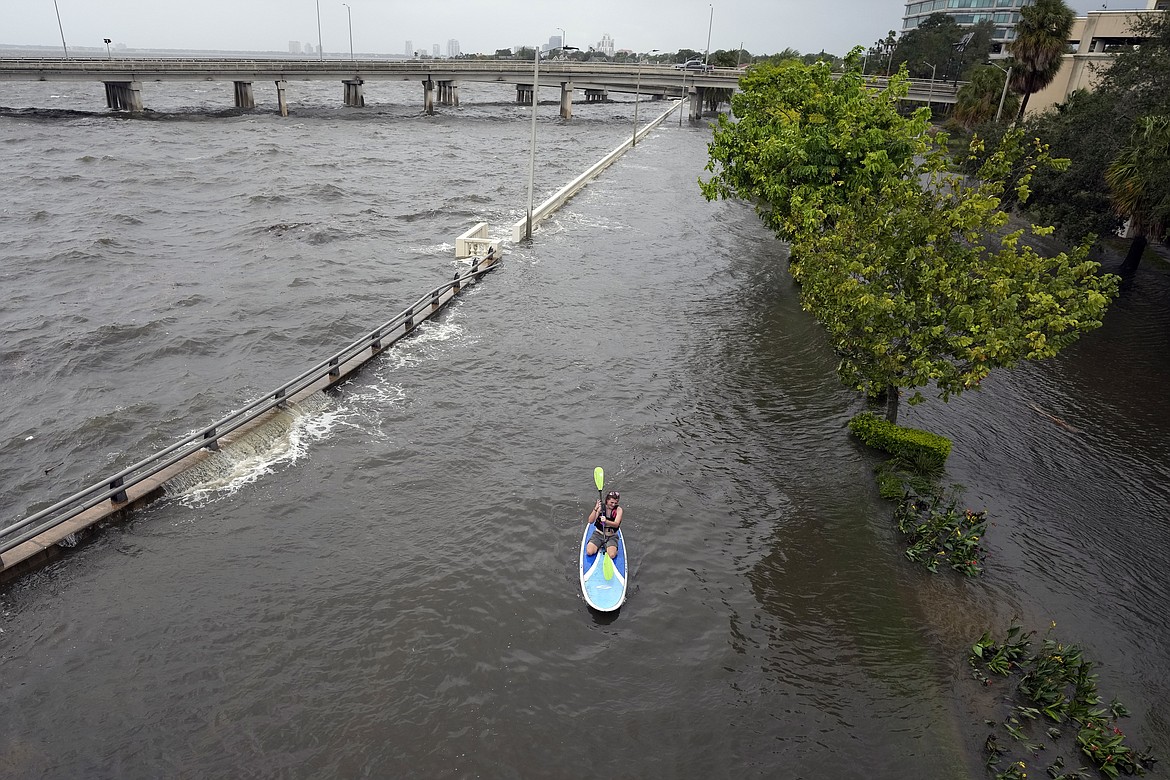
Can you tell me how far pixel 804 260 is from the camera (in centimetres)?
1984

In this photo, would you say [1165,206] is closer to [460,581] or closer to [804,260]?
[804,260]

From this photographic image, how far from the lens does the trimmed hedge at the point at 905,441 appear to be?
18.3 metres

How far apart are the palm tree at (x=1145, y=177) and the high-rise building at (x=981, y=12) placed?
364 ft

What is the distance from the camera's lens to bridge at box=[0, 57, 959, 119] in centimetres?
8081

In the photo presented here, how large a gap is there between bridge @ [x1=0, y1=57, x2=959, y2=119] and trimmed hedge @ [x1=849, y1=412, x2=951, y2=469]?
213 ft

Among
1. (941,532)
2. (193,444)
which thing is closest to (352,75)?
(193,444)

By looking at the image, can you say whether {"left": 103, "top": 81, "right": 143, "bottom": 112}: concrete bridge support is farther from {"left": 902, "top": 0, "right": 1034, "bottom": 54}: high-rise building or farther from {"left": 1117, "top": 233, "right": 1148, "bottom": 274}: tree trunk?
{"left": 902, "top": 0, "right": 1034, "bottom": 54}: high-rise building

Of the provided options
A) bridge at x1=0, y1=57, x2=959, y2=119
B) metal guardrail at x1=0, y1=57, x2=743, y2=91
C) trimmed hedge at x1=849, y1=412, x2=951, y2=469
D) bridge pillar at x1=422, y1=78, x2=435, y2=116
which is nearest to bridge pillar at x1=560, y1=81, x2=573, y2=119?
bridge at x1=0, y1=57, x2=959, y2=119

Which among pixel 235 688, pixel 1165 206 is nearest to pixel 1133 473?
pixel 1165 206

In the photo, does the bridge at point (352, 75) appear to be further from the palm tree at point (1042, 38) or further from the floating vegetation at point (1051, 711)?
the floating vegetation at point (1051, 711)

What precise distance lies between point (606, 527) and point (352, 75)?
348 feet

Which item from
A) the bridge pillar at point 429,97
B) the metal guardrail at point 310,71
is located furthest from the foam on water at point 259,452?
the bridge pillar at point 429,97

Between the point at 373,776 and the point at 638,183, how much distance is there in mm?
52506

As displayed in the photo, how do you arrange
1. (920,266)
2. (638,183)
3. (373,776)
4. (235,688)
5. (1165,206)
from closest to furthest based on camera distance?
1. (373,776)
2. (235,688)
3. (920,266)
4. (1165,206)
5. (638,183)
